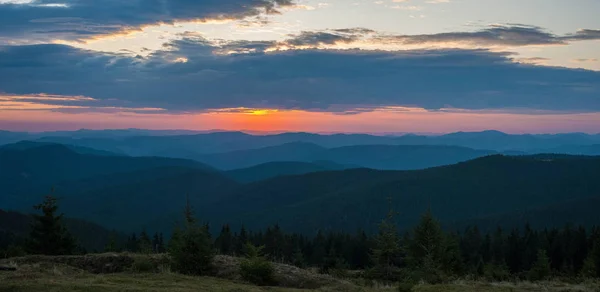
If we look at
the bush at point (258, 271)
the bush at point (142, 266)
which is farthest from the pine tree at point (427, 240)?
the bush at point (142, 266)

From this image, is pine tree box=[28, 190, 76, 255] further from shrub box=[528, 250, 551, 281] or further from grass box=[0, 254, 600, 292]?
shrub box=[528, 250, 551, 281]

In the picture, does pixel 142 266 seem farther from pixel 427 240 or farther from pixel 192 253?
pixel 427 240

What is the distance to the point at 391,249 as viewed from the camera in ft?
85.1

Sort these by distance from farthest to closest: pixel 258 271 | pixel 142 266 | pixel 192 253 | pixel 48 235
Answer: pixel 48 235 < pixel 192 253 < pixel 142 266 < pixel 258 271

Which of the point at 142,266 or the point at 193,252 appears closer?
the point at 142,266

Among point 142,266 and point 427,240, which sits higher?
point 142,266

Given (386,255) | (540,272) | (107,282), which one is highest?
(107,282)

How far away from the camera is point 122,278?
741 inches

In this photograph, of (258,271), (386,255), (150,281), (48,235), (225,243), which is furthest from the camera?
(225,243)

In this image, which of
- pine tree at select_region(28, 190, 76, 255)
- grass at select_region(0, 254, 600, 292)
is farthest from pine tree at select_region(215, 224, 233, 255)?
grass at select_region(0, 254, 600, 292)

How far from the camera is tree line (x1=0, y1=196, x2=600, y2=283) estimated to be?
22984mm

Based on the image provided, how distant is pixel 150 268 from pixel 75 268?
3.73 metres

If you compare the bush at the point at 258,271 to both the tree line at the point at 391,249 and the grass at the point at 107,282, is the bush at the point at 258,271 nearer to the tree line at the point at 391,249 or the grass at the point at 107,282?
the tree line at the point at 391,249

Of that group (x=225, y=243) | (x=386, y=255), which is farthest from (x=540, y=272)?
(x=225, y=243)
